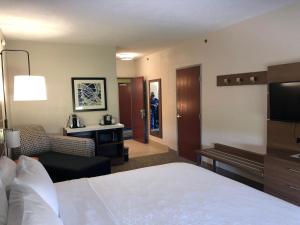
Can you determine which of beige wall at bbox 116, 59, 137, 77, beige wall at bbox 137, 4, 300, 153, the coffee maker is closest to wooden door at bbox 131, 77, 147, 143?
beige wall at bbox 116, 59, 137, 77

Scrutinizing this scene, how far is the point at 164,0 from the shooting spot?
255 centimetres

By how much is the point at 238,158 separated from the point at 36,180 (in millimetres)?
2780

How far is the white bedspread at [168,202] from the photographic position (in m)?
1.48

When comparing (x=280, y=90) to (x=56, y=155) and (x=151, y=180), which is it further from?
(x=56, y=155)

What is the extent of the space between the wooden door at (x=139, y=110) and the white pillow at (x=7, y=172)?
4857mm

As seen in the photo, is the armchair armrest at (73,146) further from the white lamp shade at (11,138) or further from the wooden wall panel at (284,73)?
the wooden wall panel at (284,73)

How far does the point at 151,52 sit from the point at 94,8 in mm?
3239

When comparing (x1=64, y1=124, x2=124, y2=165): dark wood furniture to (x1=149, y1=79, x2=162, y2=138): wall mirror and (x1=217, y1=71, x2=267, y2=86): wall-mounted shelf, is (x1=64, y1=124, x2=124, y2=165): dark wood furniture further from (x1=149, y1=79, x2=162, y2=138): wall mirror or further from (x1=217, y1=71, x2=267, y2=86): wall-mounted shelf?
(x1=217, y1=71, x2=267, y2=86): wall-mounted shelf

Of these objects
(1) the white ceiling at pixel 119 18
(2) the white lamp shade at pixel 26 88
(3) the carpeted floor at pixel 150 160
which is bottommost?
(3) the carpeted floor at pixel 150 160

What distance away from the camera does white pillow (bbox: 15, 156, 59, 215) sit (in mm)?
1480

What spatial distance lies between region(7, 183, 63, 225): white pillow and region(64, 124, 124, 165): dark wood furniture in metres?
3.05

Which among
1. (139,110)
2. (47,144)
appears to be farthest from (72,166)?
(139,110)

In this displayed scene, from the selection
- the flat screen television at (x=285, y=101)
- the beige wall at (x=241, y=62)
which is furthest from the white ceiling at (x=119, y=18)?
the flat screen television at (x=285, y=101)

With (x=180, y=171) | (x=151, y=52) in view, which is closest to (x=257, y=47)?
(x=180, y=171)
